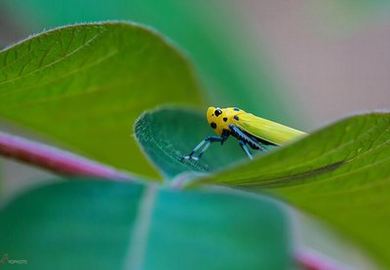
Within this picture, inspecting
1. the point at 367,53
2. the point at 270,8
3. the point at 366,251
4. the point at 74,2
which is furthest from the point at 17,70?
the point at 367,53

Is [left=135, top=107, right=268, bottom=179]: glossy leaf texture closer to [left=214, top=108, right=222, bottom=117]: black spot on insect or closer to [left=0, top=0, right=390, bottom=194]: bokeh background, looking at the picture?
[left=214, top=108, right=222, bottom=117]: black spot on insect

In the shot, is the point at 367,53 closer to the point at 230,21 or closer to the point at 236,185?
the point at 230,21

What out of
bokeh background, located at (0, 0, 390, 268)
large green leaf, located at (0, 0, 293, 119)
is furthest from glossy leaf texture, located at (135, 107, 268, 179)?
large green leaf, located at (0, 0, 293, 119)

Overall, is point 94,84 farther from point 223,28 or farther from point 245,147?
point 223,28

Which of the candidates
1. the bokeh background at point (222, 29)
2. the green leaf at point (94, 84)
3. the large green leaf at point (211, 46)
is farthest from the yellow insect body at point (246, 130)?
the large green leaf at point (211, 46)

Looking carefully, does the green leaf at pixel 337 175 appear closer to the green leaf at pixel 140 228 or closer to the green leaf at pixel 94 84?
the green leaf at pixel 140 228

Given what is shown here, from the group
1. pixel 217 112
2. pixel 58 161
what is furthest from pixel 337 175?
pixel 58 161
